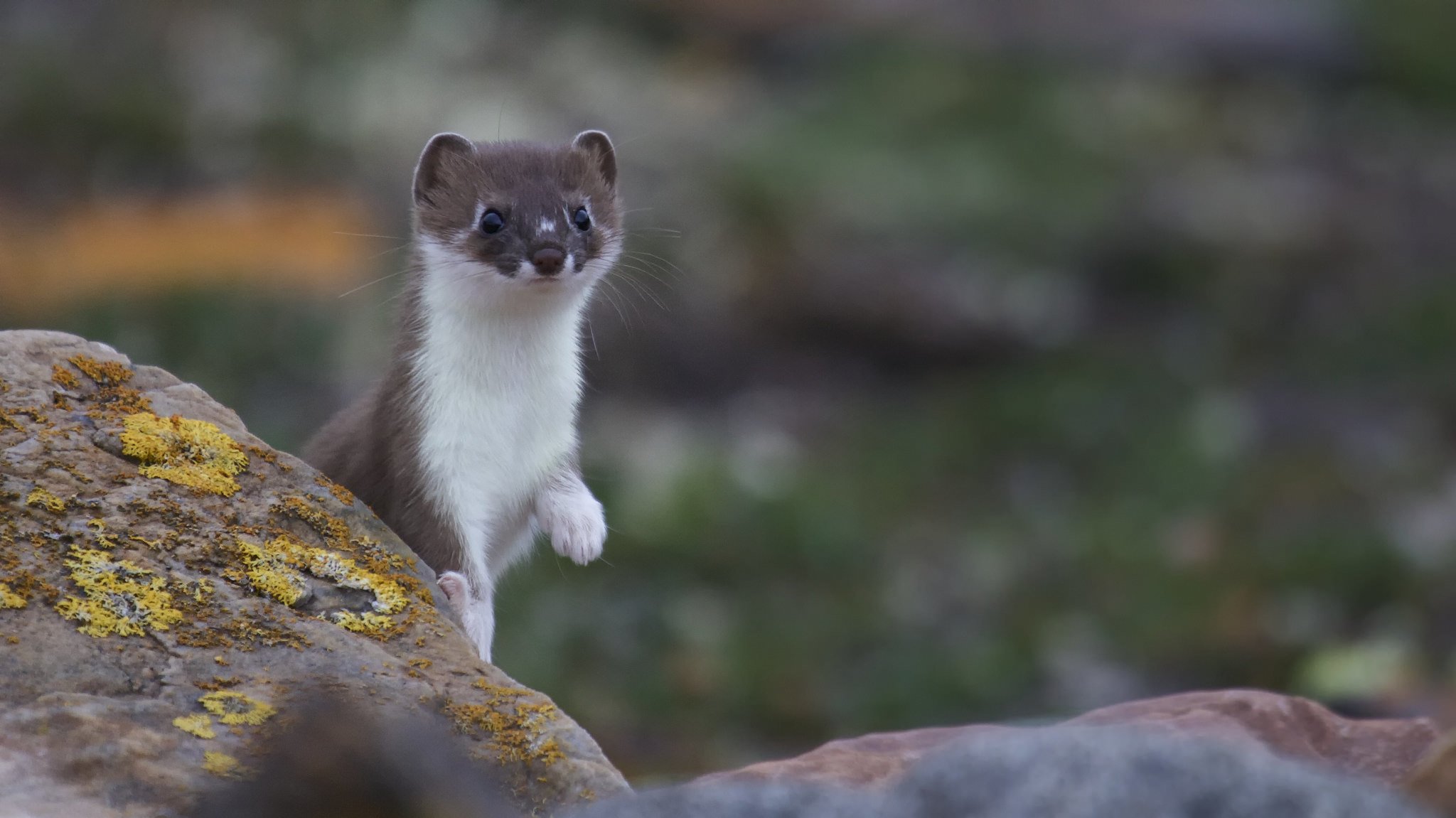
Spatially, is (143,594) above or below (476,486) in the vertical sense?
below

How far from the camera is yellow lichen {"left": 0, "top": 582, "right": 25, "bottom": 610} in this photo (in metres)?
4.50

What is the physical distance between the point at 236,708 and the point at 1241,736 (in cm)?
310

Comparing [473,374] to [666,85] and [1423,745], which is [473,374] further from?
[666,85]

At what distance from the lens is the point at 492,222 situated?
5.86 meters

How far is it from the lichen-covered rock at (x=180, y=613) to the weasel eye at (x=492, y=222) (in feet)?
3.45

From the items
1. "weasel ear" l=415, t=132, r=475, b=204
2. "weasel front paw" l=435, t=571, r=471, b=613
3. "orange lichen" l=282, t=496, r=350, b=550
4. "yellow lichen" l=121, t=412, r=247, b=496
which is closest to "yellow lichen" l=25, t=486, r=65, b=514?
Answer: "yellow lichen" l=121, t=412, r=247, b=496

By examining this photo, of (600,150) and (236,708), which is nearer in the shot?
(236,708)

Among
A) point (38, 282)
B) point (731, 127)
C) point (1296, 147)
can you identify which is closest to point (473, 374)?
point (38, 282)

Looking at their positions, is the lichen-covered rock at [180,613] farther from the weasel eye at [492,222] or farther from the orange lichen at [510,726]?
the weasel eye at [492,222]

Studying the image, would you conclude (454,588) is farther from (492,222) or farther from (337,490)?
(492,222)

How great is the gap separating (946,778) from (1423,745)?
2828mm

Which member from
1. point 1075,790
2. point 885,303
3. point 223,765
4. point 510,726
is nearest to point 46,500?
point 223,765

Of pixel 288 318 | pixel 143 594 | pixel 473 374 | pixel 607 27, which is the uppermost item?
pixel 607 27

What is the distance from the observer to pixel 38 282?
12.4m
